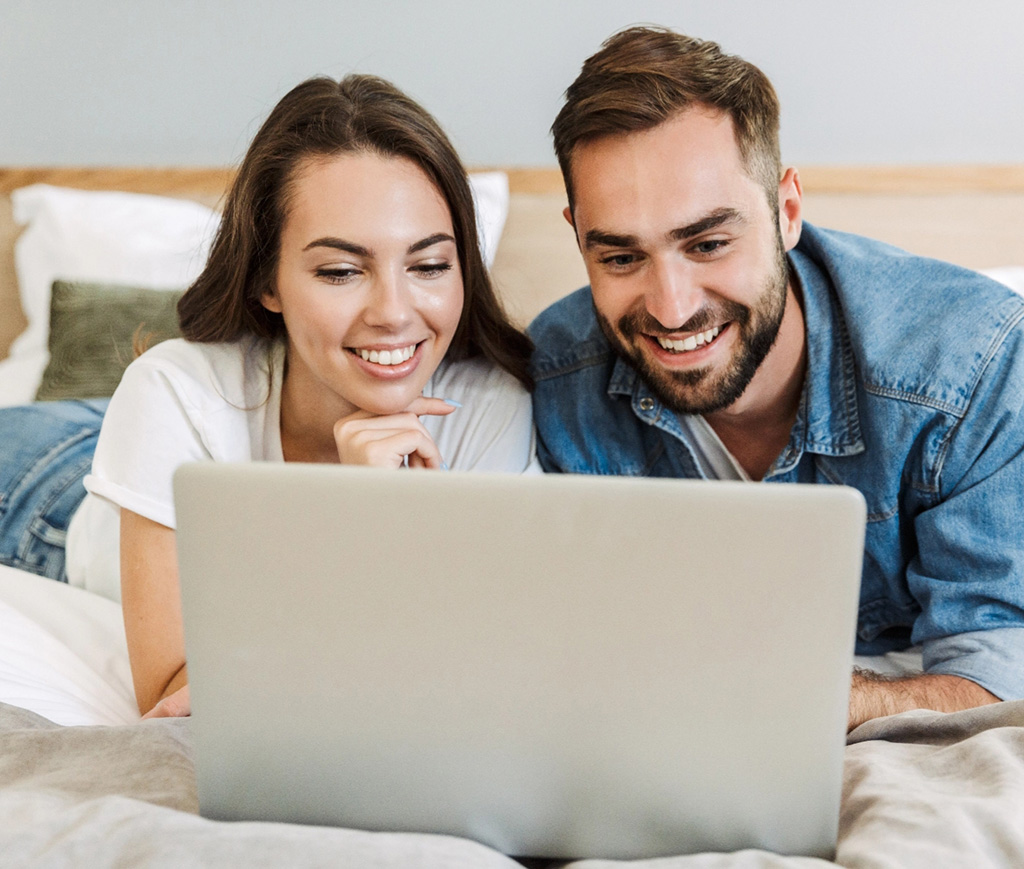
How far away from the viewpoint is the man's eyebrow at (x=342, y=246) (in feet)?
3.75

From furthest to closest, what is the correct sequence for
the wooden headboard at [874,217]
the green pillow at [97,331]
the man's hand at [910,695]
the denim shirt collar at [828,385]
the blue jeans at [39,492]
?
the wooden headboard at [874,217] < the green pillow at [97,331] < the blue jeans at [39,492] < the denim shirt collar at [828,385] < the man's hand at [910,695]

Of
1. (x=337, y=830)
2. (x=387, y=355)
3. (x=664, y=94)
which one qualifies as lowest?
(x=337, y=830)

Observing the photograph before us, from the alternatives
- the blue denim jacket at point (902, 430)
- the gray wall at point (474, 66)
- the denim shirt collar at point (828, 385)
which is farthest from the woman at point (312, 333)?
the gray wall at point (474, 66)

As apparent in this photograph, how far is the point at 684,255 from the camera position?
3.76 ft

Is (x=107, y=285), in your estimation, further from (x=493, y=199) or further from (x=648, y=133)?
(x=648, y=133)

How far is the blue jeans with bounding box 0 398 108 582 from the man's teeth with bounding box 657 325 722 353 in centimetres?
89

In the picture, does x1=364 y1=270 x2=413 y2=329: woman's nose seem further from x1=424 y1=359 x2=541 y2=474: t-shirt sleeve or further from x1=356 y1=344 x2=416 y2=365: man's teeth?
x1=424 y1=359 x2=541 y2=474: t-shirt sleeve

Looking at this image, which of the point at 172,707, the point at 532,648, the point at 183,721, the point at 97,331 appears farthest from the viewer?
the point at 97,331

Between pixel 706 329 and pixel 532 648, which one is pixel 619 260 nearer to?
pixel 706 329

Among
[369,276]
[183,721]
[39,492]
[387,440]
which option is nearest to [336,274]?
[369,276]

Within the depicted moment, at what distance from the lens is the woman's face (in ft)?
3.77

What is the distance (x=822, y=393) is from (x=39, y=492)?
3.75ft

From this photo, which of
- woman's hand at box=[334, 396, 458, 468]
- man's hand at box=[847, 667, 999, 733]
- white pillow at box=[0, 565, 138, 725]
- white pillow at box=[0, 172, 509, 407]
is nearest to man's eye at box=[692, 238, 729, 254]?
woman's hand at box=[334, 396, 458, 468]

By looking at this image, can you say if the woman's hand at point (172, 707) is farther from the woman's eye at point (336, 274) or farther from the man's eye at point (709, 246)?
the man's eye at point (709, 246)
